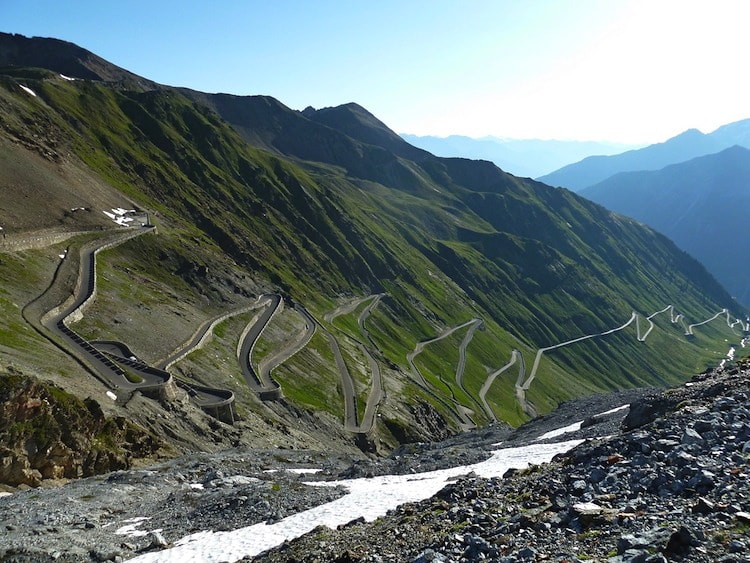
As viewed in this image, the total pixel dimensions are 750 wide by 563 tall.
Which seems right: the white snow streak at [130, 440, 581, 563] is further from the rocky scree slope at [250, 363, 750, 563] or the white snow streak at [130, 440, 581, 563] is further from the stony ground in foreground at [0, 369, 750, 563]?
the rocky scree slope at [250, 363, 750, 563]

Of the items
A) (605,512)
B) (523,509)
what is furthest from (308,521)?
(605,512)

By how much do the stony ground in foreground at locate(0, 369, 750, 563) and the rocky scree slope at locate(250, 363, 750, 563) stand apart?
5 centimetres

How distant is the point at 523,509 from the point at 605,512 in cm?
349

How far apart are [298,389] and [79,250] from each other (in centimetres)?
4910

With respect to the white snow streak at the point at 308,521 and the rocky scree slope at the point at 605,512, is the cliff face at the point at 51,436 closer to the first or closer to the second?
the white snow streak at the point at 308,521

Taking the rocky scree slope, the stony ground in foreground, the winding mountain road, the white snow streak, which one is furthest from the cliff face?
the rocky scree slope

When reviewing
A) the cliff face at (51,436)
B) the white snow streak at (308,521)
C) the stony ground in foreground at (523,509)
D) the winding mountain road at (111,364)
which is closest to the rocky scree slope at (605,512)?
the stony ground in foreground at (523,509)

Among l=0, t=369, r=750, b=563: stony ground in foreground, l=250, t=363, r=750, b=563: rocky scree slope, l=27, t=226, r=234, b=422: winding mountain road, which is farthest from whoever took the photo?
l=27, t=226, r=234, b=422: winding mountain road

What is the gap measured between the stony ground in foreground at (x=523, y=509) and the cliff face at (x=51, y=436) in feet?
15.7

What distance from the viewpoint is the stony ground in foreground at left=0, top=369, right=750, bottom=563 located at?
49.2 ft

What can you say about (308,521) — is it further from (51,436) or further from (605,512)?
(51,436)

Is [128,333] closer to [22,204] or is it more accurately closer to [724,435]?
[22,204]

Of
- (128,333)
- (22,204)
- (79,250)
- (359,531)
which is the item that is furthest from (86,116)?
(359,531)

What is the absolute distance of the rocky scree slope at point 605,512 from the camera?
14.2 metres
